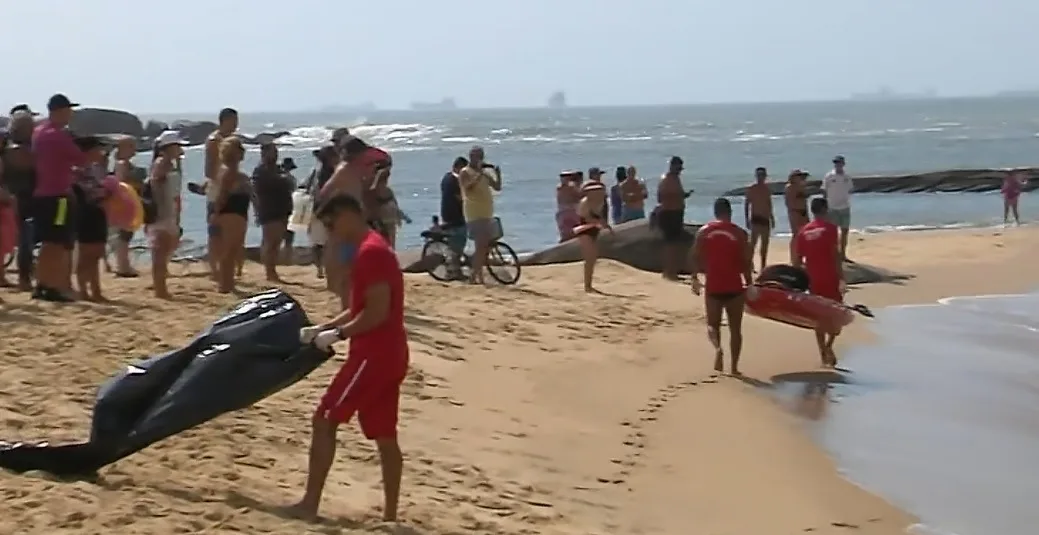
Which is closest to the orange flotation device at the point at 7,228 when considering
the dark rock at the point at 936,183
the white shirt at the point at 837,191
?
the white shirt at the point at 837,191

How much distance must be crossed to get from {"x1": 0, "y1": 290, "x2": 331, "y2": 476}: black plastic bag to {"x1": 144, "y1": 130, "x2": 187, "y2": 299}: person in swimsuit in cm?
538

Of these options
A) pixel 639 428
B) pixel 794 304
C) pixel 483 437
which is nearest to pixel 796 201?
pixel 794 304

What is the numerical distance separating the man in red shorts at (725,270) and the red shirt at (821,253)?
986 mm

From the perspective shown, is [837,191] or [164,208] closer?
[164,208]

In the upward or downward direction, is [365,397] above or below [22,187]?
below

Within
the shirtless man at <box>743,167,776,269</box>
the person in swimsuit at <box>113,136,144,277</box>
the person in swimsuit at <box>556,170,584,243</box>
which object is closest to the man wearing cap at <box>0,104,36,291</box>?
the person in swimsuit at <box>113,136,144,277</box>

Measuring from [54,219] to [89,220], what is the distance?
1.47 ft

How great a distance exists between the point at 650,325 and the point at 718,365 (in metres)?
2.06

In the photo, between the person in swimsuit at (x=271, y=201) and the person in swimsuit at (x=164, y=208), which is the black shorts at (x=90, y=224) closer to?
the person in swimsuit at (x=164, y=208)

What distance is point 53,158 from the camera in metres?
9.80

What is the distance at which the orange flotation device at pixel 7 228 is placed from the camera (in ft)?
34.7

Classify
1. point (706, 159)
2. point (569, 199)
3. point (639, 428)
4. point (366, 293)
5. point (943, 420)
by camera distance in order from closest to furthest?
point (366, 293), point (639, 428), point (943, 420), point (569, 199), point (706, 159)

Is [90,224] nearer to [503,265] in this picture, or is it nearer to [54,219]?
[54,219]

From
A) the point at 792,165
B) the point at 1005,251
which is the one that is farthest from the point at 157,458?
the point at 792,165
